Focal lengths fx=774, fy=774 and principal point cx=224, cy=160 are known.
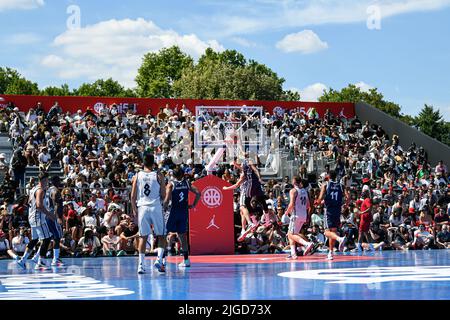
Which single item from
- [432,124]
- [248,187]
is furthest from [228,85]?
[248,187]

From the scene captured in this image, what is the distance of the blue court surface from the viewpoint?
1055 centimetres

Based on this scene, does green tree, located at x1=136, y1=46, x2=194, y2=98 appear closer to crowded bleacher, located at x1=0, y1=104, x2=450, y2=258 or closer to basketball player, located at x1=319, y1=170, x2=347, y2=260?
crowded bleacher, located at x1=0, y1=104, x2=450, y2=258

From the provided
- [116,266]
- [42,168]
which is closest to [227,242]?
[116,266]

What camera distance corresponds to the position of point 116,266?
687 inches

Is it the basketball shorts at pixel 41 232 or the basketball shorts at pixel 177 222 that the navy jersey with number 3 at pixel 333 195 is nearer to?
the basketball shorts at pixel 177 222

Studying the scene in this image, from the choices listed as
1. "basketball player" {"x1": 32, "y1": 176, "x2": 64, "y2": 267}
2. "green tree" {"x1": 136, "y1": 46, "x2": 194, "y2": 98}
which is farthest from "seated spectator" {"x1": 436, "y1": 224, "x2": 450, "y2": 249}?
"green tree" {"x1": 136, "y1": 46, "x2": 194, "y2": 98}

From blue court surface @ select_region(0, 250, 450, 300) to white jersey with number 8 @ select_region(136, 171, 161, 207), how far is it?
4.46 feet

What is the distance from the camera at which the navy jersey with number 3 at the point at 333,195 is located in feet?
58.9

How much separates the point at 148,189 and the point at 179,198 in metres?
1.95

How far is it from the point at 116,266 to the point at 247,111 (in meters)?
18.1

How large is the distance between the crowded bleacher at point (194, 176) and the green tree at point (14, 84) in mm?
73134

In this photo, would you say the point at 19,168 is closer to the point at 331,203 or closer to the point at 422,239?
the point at 331,203

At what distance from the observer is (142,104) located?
39.1 meters
